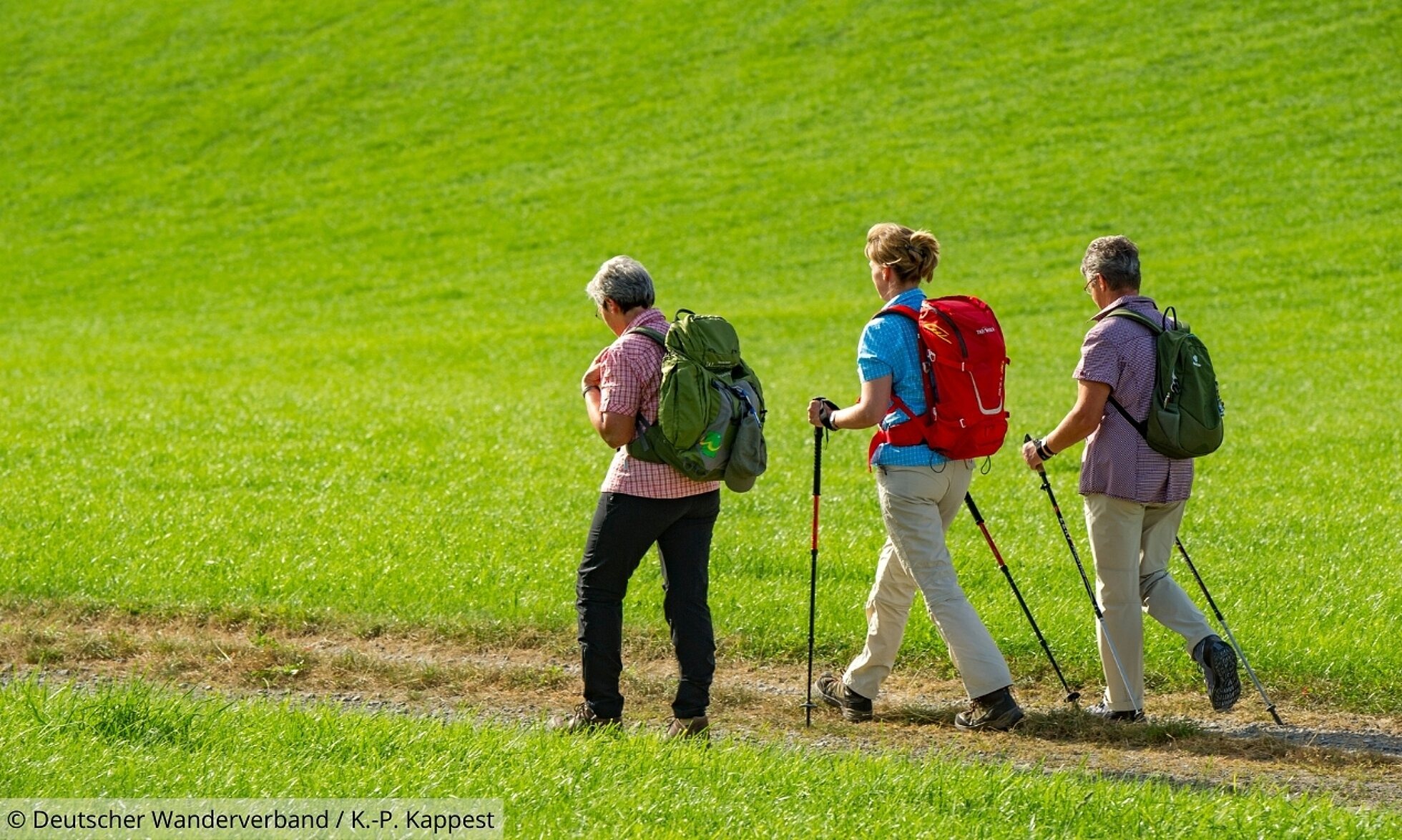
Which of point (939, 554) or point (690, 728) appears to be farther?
point (939, 554)

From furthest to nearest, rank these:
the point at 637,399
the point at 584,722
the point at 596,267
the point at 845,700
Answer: the point at 596,267, the point at 845,700, the point at 584,722, the point at 637,399

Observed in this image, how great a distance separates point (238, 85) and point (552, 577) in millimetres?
46254

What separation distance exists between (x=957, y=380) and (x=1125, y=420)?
955 mm

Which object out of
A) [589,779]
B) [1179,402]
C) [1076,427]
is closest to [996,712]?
[1076,427]

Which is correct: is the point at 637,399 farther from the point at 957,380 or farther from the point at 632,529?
the point at 957,380

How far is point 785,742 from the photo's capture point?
695cm

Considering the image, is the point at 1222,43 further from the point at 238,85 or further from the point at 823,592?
the point at 823,592

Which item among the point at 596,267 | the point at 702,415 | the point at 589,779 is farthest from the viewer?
the point at 596,267

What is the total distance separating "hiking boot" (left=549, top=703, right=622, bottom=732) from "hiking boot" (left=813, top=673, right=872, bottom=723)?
51.1 inches

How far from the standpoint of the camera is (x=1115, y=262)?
280 inches

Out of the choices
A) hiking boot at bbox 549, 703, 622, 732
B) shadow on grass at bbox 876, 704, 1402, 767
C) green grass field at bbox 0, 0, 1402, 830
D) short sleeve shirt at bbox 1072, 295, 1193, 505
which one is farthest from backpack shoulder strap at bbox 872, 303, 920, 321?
hiking boot at bbox 549, 703, 622, 732

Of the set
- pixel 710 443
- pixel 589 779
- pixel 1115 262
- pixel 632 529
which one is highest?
pixel 1115 262

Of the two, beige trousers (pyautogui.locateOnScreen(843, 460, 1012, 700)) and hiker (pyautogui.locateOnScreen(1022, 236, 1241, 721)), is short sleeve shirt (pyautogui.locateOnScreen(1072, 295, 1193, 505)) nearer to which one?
A: hiker (pyautogui.locateOnScreen(1022, 236, 1241, 721))

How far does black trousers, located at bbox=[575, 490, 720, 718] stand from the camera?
6.72 metres
